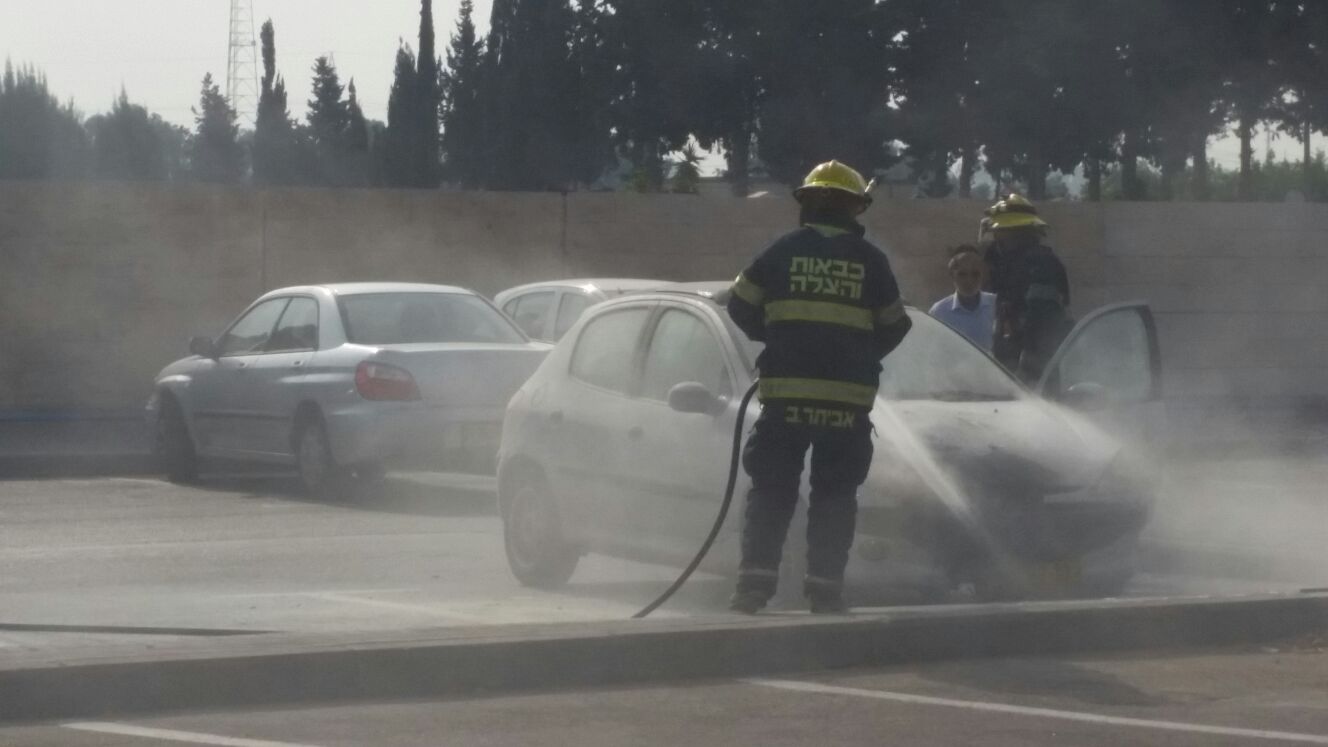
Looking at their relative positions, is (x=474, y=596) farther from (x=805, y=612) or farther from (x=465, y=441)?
(x=465, y=441)

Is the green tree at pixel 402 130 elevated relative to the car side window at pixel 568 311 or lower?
elevated

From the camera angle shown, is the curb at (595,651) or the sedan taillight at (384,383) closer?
the curb at (595,651)

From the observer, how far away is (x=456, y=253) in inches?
846

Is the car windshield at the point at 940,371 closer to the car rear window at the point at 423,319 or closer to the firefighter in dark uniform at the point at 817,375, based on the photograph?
the firefighter in dark uniform at the point at 817,375

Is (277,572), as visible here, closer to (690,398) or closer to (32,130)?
(690,398)

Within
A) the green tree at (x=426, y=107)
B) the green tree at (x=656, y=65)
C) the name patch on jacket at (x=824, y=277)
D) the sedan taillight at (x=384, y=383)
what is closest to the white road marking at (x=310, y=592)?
the name patch on jacket at (x=824, y=277)

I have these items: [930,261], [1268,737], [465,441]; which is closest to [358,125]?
[930,261]

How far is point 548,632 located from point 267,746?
4.54 feet

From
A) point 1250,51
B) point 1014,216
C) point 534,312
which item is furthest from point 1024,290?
point 1250,51

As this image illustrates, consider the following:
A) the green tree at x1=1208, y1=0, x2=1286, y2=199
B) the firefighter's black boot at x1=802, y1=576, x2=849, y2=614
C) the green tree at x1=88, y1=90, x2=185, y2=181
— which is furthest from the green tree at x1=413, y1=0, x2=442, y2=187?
the firefighter's black boot at x1=802, y1=576, x2=849, y2=614

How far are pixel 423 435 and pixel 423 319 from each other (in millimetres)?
1248

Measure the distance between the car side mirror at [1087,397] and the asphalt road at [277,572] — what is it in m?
0.93

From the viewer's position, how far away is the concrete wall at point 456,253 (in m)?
20.6

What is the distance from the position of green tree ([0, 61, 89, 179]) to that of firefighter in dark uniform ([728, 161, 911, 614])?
83.9 meters
